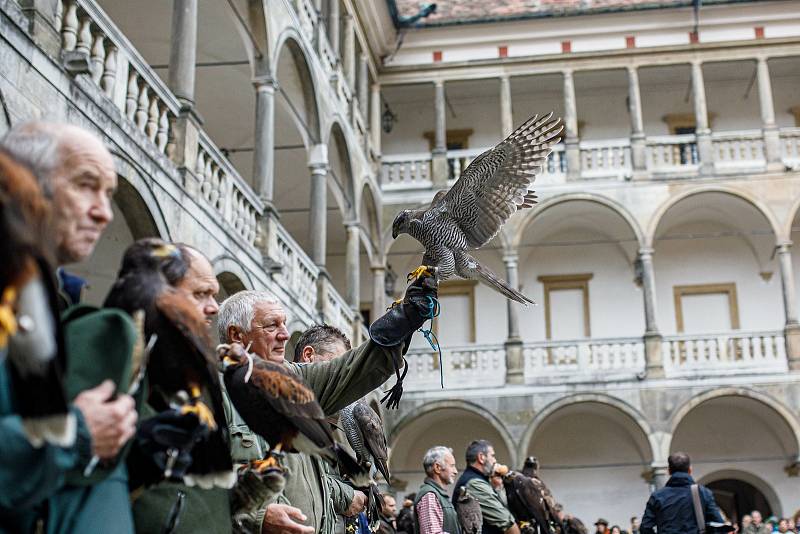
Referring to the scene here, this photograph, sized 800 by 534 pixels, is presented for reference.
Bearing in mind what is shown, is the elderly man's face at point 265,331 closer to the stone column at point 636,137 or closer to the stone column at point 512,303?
the stone column at point 512,303

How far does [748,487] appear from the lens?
24125 mm

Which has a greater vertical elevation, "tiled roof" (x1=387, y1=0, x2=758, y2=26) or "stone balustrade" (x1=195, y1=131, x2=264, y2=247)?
"tiled roof" (x1=387, y1=0, x2=758, y2=26)

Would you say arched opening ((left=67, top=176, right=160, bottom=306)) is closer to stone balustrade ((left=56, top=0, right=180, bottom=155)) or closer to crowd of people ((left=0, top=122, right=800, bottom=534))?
stone balustrade ((left=56, top=0, right=180, bottom=155))

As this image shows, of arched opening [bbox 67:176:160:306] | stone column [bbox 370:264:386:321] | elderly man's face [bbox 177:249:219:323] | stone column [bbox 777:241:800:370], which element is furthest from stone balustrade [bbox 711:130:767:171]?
elderly man's face [bbox 177:249:219:323]

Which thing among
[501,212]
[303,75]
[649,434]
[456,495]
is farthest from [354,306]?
[501,212]

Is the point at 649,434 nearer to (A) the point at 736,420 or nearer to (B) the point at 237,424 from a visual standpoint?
(A) the point at 736,420

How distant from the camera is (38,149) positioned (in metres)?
2.16

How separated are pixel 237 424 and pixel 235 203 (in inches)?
361

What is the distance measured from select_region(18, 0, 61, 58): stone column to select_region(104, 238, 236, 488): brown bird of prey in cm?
558

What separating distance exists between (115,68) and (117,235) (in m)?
2.51

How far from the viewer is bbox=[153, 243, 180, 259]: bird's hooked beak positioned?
2551 mm

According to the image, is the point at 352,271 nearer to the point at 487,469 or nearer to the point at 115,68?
the point at 115,68

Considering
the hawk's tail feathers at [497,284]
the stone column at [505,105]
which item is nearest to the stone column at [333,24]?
the stone column at [505,105]

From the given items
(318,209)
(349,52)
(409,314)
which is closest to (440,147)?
(349,52)
